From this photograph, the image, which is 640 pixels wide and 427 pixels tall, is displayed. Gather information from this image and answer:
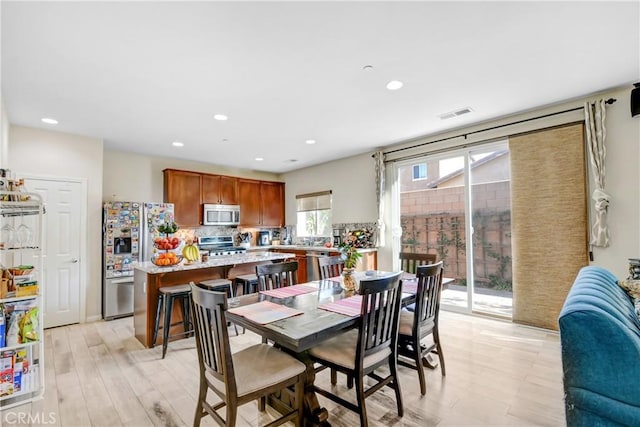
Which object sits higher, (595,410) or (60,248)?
(60,248)

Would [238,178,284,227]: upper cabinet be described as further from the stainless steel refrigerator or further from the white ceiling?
the white ceiling

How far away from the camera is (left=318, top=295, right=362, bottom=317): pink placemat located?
1.88 metres

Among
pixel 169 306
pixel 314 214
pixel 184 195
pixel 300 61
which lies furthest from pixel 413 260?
pixel 184 195

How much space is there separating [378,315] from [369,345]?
194 millimetres

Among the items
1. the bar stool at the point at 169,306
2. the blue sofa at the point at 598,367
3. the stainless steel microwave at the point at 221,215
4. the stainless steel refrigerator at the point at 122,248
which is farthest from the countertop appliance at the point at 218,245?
the blue sofa at the point at 598,367

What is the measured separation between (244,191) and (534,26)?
5.45 m

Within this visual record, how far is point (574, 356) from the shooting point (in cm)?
125

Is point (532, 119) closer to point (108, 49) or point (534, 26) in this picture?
point (534, 26)

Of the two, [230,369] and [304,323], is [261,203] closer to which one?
[304,323]

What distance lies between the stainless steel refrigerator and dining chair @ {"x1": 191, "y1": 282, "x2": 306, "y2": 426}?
3.05 metres

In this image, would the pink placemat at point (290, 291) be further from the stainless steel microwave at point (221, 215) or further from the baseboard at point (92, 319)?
the stainless steel microwave at point (221, 215)

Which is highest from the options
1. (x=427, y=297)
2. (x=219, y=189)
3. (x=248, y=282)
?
(x=219, y=189)

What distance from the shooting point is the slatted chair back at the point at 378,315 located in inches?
69.7

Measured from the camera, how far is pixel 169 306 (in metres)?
3.01
